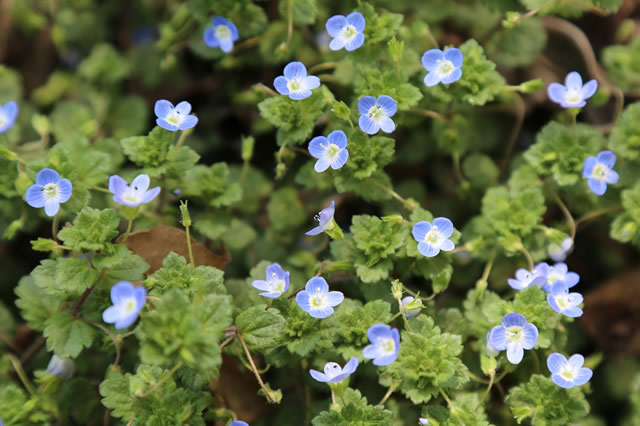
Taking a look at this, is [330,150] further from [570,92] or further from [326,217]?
[570,92]

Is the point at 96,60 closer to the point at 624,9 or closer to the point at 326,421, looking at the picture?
the point at 326,421

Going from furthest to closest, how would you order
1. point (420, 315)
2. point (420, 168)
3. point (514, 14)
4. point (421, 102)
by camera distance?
point (420, 168) < point (421, 102) < point (514, 14) < point (420, 315)

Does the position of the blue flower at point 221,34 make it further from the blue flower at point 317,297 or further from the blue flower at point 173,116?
the blue flower at point 317,297

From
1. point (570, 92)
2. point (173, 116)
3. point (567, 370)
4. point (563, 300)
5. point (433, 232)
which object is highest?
point (173, 116)

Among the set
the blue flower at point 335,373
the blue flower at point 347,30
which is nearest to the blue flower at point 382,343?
the blue flower at point 335,373

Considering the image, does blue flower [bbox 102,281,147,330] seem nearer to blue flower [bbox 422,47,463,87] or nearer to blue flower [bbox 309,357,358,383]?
blue flower [bbox 309,357,358,383]

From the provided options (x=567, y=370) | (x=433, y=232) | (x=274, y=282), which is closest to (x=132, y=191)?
(x=274, y=282)

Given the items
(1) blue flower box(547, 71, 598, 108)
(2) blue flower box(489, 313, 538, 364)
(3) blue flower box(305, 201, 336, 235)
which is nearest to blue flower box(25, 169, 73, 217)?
(3) blue flower box(305, 201, 336, 235)

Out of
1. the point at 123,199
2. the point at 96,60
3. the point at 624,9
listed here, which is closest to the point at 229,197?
the point at 123,199
